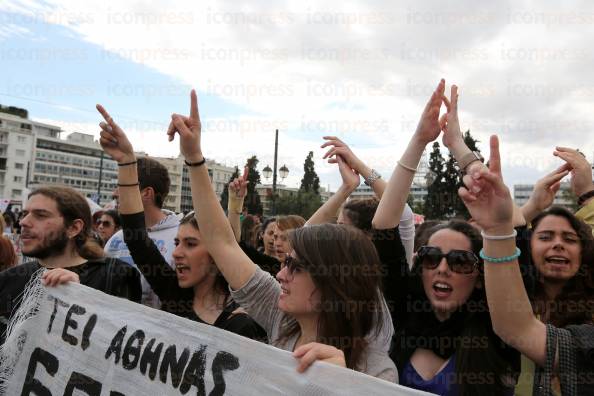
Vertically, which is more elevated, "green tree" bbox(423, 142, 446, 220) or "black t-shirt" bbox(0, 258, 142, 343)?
"green tree" bbox(423, 142, 446, 220)

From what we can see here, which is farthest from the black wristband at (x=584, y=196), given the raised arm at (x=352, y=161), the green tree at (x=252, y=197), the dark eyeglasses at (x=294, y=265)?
the green tree at (x=252, y=197)

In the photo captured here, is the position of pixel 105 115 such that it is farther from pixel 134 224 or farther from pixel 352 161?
pixel 352 161

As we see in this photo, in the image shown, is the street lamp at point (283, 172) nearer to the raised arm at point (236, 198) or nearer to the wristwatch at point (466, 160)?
the raised arm at point (236, 198)

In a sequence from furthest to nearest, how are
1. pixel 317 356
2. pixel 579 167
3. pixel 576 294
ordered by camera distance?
pixel 579 167 < pixel 576 294 < pixel 317 356

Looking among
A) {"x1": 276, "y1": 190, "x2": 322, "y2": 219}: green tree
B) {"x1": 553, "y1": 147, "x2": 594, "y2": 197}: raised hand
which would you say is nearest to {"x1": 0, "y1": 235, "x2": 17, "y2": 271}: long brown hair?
{"x1": 553, "y1": 147, "x2": 594, "y2": 197}: raised hand

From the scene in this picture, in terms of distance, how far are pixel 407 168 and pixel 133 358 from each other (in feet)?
5.40

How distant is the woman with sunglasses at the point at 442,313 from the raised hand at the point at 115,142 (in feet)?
5.18

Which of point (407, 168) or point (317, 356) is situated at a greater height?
point (407, 168)

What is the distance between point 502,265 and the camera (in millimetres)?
1761

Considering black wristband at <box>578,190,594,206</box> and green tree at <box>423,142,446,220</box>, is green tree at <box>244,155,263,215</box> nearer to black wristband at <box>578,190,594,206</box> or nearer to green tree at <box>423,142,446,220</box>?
green tree at <box>423,142,446,220</box>

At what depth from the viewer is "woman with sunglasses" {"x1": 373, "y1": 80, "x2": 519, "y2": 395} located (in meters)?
2.10

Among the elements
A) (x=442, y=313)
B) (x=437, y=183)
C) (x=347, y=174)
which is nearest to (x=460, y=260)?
(x=442, y=313)

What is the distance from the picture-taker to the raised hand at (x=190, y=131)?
2.62 metres

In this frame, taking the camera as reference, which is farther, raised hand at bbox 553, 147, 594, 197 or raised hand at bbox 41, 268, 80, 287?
raised hand at bbox 553, 147, 594, 197
